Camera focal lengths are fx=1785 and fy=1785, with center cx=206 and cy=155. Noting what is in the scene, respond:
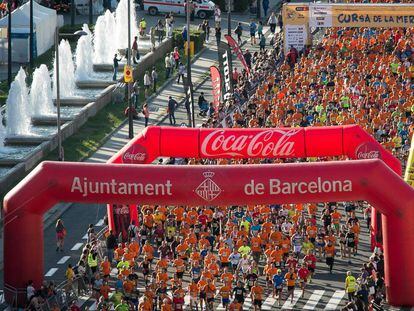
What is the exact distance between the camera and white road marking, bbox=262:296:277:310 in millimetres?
49000

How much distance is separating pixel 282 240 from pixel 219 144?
3416mm

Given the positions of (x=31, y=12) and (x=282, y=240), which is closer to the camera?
(x=282, y=240)

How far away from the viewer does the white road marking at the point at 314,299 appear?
49.0 metres

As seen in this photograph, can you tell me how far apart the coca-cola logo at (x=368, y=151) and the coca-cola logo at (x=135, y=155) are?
630 centimetres

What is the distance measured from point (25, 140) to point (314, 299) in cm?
1877

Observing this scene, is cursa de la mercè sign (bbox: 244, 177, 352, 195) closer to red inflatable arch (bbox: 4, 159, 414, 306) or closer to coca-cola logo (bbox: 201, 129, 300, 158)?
red inflatable arch (bbox: 4, 159, 414, 306)

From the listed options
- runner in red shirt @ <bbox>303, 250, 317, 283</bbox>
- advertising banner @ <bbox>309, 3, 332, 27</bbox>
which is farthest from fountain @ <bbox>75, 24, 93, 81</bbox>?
runner in red shirt @ <bbox>303, 250, 317, 283</bbox>

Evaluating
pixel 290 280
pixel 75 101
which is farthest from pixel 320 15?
pixel 290 280

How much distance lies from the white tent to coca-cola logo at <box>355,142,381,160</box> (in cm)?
2805

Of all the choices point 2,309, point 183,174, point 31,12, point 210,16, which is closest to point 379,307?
point 183,174

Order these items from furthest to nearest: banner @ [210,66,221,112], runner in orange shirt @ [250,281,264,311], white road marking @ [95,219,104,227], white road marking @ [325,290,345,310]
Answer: banner @ [210,66,221,112], white road marking @ [95,219,104,227], white road marking @ [325,290,345,310], runner in orange shirt @ [250,281,264,311]

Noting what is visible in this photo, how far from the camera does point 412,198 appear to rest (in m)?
47.6

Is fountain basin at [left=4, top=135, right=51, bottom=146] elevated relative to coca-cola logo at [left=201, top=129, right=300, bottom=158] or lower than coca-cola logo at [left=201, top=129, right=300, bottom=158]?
lower

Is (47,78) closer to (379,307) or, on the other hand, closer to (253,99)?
(253,99)
